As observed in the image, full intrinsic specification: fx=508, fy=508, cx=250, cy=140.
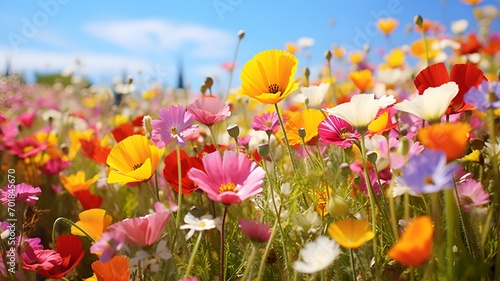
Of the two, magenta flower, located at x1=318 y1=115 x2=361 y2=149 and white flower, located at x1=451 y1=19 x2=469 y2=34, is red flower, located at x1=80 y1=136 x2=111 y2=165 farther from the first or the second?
white flower, located at x1=451 y1=19 x2=469 y2=34

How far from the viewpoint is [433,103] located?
1.99ft

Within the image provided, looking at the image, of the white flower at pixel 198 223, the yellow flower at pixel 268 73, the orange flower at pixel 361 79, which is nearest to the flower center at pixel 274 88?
the yellow flower at pixel 268 73

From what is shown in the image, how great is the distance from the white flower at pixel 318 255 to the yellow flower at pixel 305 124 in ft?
0.98

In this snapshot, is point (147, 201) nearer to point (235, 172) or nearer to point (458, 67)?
point (235, 172)

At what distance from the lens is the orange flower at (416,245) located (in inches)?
15.2

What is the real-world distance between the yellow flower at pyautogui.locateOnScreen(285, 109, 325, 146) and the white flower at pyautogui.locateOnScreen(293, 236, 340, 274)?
0.30 m

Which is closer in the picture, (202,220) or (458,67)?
(202,220)

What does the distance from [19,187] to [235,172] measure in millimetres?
320

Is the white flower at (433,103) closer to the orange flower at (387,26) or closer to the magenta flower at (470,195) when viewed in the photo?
the magenta flower at (470,195)

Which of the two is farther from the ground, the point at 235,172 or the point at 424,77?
the point at 424,77

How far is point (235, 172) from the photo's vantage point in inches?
23.8

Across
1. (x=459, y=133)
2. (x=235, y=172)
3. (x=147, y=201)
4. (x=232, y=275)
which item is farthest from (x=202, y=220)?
(x=147, y=201)

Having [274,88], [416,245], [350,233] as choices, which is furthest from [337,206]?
[274,88]

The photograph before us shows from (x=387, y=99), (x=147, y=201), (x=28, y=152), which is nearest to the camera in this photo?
(x=387, y=99)
